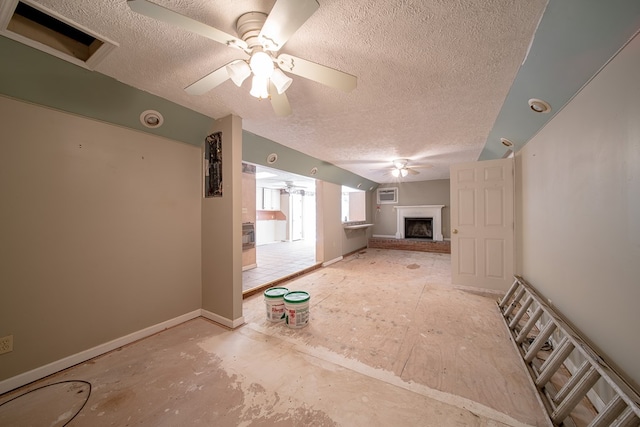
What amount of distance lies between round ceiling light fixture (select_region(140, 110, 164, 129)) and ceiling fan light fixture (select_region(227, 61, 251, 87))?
52.0 inches

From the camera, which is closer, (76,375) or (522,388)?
(522,388)

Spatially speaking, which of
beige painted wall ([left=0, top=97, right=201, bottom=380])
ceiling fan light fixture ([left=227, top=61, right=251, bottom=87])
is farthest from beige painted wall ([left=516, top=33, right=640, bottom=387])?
beige painted wall ([left=0, top=97, right=201, bottom=380])

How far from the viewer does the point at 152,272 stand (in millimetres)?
2320

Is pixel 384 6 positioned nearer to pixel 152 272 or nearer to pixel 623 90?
pixel 623 90

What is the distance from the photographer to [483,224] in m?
3.41

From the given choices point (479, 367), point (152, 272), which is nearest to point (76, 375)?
point (152, 272)

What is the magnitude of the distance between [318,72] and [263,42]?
34 centimetres

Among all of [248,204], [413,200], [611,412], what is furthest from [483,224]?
[248,204]

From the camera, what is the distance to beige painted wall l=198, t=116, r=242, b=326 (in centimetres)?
238

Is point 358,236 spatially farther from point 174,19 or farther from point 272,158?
point 174,19

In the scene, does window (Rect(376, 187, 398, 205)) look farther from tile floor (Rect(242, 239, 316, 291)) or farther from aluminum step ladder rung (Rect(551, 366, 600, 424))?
aluminum step ladder rung (Rect(551, 366, 600, 424))

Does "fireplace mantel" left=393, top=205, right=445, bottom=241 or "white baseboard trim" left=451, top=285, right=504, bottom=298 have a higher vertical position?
"fireplace mantel" left=393, top=205, right=445, bottom=241

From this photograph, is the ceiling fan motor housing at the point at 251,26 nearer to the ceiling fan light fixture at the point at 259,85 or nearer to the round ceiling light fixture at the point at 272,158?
the ceiling fan light fixture at the point at 259,85

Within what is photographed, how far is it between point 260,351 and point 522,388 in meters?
2.04
